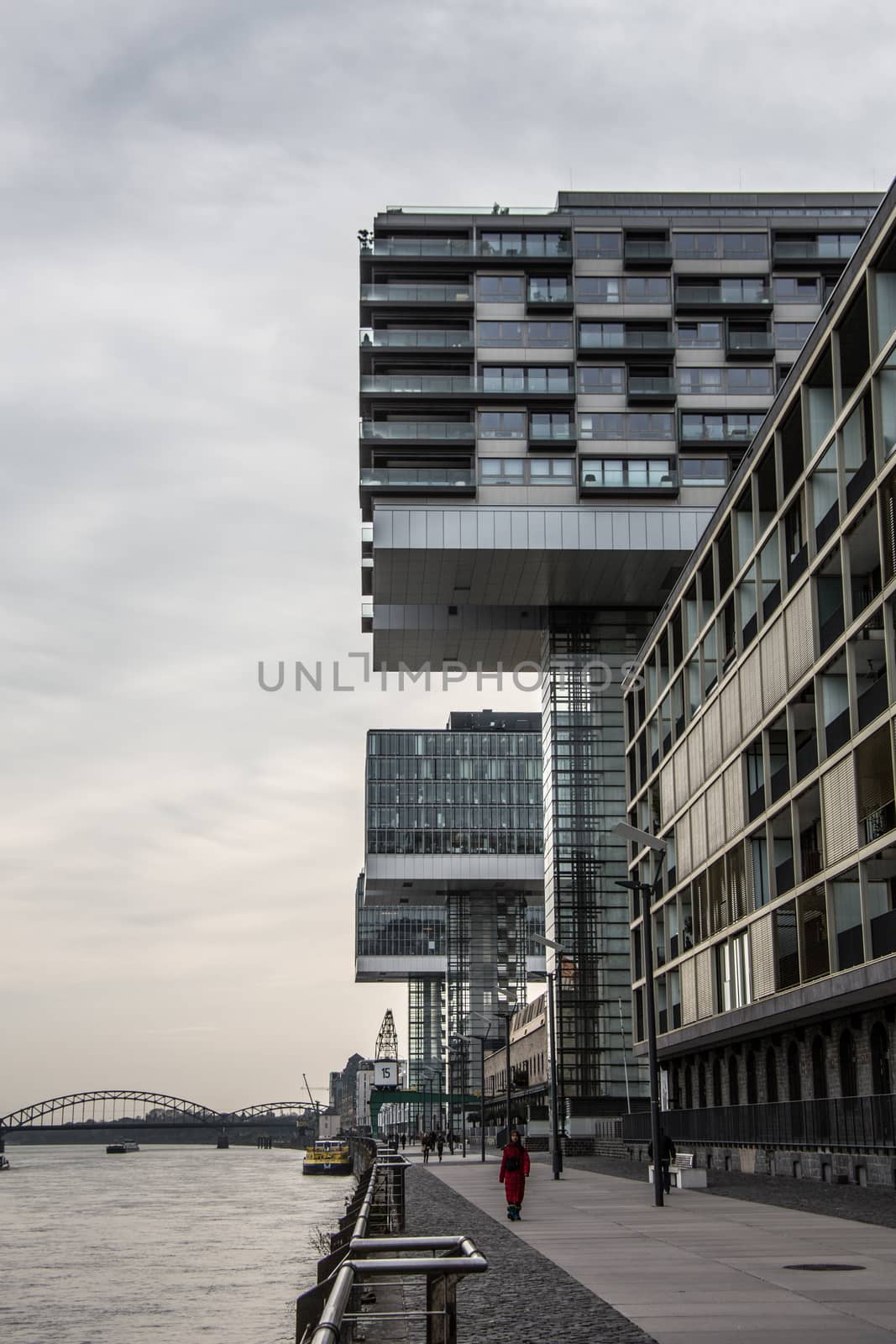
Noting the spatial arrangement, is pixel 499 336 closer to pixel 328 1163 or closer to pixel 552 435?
pixel 552 435

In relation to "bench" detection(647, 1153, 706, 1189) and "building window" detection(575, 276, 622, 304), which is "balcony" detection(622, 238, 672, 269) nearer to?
"building window" detection(575, 276, 622, 304)

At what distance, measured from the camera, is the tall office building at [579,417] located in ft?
263

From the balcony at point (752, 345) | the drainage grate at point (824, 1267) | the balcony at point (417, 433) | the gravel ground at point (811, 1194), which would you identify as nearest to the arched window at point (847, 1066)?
the gravel ground at point (811, 1194)

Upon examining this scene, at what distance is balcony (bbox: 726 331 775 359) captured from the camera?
8138 centimetres

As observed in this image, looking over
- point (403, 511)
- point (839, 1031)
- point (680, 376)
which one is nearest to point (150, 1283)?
point (839, 1031)

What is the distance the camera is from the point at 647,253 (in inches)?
3253

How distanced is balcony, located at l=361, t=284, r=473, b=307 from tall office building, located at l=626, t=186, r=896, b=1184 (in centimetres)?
2878

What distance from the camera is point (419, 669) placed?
99.9 meters

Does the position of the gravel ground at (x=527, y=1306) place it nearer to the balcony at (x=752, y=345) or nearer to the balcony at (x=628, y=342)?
the balcony at (x=628, y=342)

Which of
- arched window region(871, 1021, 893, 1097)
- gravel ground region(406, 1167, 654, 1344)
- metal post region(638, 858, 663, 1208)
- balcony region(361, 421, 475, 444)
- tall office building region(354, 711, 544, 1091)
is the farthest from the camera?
tall office building region(354, 711, 544, 1091)

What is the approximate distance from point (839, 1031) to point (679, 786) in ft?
64.5

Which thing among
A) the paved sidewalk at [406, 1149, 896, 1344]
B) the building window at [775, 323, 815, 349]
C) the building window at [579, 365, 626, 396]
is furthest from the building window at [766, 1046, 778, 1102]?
the building window at [775, 323, 815, 349]

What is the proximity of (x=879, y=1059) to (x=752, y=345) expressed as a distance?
50364 millimetres

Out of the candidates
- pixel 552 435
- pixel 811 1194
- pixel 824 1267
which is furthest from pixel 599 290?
pixel 824 1267
